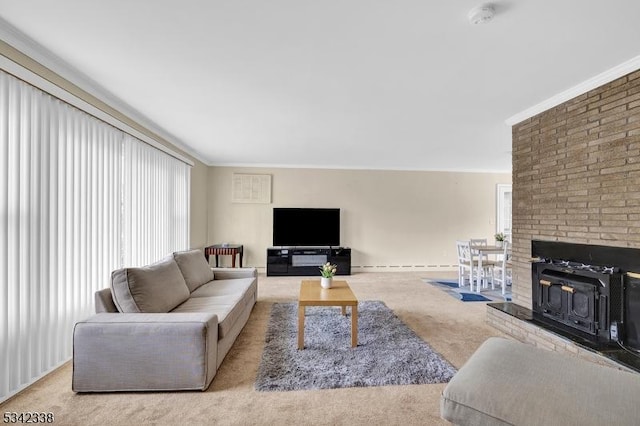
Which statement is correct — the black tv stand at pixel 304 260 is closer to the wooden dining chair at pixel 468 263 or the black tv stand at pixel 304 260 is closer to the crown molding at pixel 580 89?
the wooden dining chair at pixel 468 263

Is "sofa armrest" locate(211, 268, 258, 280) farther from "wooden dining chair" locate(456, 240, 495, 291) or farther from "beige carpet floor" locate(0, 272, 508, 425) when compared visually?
"wooden dining chair" locate(456, 240, 495, 291)

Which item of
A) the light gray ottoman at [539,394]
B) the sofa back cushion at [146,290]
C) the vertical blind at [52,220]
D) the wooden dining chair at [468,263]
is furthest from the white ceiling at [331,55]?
the wooden dining chair at [468,263]

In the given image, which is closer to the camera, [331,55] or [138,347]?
[138,347]

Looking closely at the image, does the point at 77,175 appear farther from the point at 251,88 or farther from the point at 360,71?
the point at 360,71

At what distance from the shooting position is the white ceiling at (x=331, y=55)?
162cm

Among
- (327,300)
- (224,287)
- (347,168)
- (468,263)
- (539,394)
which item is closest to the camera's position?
(539,394)

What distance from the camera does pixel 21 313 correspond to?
6.45ft

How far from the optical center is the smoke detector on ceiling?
1.56 meters

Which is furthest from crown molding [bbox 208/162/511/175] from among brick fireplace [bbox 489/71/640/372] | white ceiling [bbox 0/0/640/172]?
brick fireplace [bbox 489/71/640/372]

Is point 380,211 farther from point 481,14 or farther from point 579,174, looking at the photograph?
point 481,14

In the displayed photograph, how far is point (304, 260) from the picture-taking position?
5977mm

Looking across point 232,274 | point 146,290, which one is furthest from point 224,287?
point 146,290

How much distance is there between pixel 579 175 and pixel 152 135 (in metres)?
4.85

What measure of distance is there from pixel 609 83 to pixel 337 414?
3.36 meters
